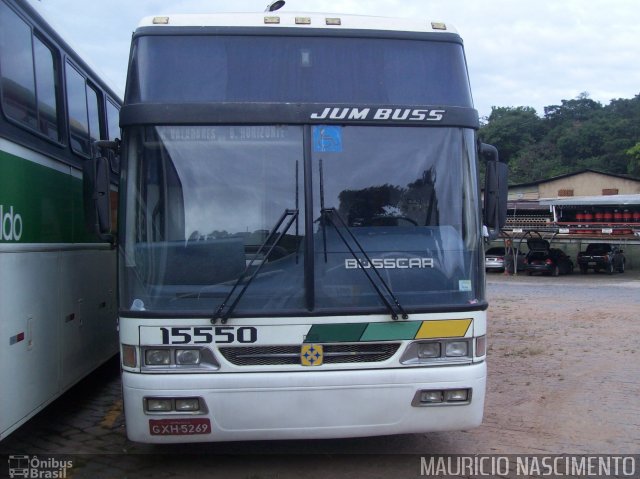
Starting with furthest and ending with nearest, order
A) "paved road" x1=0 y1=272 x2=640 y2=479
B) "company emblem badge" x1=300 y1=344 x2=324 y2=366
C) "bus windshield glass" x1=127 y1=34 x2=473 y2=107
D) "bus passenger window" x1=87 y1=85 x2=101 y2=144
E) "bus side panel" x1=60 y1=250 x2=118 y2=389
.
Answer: "bus passenger window" x1=87 y1=85 x2=101 y2=144, "bus side panel" x1=60 y1=250 x2=118 y2=389, "paved road" x1=0 y1=272 x2=640 y2=479, "bus windshield glass" x1=127 y1=34 x2=473 y2=107, "company emblem badge" x1=300 y1=344 x2=324 y2=366

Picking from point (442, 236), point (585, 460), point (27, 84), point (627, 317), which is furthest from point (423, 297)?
point (627, 317)

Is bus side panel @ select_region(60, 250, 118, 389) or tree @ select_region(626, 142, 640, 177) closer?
bus side panel @ select_region(60, 250, 118, 389)

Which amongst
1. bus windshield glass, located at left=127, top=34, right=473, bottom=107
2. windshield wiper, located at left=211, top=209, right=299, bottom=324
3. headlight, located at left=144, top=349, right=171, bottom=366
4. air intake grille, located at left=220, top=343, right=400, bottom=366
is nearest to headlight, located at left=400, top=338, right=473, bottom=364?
air intake grille, located at left=220, top=343, right=400, bottom=366

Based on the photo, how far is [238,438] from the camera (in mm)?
5016

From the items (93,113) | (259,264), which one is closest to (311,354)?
(259,264)

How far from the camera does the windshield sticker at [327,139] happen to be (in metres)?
5.21

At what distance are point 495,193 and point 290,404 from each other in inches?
91.5

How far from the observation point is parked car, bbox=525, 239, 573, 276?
37.8 meters

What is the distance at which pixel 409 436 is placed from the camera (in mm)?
6562

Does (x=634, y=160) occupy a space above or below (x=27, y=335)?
above

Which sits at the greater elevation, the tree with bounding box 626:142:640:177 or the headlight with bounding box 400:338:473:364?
the tree with bounding box 626:142:640:177

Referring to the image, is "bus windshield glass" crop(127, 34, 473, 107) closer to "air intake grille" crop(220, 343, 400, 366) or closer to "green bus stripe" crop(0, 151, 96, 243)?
"green bus stripe" crop(0, 151, 96, 243)

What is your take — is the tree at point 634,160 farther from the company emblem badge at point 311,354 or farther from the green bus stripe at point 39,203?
the company emblem badge at point 311,354

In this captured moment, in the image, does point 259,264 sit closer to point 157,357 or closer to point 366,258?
point 366,258
